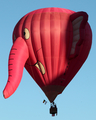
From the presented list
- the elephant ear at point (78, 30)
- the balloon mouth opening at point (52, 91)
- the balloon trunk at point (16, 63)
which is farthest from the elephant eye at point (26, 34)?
the balloon mouth opening at point (52, 91)

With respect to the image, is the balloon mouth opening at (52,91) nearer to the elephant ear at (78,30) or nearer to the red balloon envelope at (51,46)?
the red balloon envelope at (51,46)

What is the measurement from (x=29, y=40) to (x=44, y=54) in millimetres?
1182

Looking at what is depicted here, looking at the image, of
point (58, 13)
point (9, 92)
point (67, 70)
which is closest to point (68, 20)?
point (58, 13)

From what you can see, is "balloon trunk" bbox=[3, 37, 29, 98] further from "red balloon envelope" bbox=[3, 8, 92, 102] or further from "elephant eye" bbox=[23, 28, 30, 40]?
"elephant eye" bbox=[23, 28, 30, 40]

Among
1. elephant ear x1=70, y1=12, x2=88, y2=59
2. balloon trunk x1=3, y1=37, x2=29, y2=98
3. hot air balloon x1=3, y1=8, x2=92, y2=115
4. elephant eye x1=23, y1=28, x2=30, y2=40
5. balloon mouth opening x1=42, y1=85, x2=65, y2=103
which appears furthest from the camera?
balloon mouth opening x1=42, y1=85, x2=65, y2=103

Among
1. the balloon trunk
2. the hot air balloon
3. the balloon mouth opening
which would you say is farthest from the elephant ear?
the balloon trunk

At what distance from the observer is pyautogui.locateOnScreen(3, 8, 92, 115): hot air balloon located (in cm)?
2984

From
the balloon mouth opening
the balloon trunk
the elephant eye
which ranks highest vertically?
the elephant eye

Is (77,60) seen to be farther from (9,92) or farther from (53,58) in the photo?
(9,92)

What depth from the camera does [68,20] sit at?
30391 millimetres

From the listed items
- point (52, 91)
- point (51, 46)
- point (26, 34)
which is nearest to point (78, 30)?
point (51, 46)

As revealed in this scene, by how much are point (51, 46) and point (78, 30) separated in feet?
5.87

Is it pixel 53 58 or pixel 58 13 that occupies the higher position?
pixel 58 13

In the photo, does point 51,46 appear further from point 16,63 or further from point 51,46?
point 16,63
